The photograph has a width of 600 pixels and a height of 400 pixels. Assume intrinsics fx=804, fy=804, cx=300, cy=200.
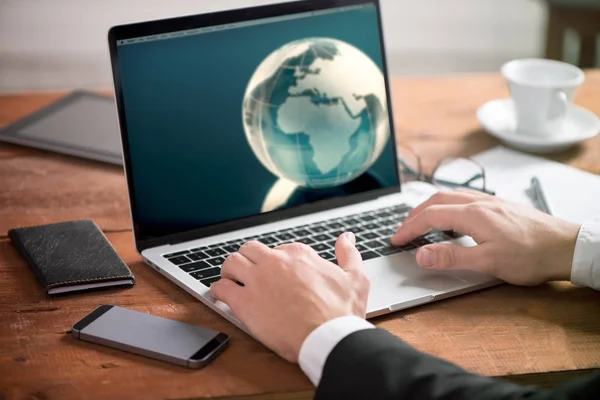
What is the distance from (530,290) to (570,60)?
2677mm

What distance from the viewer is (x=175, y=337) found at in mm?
936

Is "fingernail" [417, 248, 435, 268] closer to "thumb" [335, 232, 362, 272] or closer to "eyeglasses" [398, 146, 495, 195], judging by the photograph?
"thumb" [335, 232, 362, 272]

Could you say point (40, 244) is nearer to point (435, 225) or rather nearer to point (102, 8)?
point (435, 225)

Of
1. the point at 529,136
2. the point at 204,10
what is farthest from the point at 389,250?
the point at 204,10

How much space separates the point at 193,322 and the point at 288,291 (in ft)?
0.44

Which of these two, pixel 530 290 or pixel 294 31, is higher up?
pixel 294 31

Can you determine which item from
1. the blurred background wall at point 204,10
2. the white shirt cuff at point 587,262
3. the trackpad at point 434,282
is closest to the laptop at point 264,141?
the trackpad at point 434,282

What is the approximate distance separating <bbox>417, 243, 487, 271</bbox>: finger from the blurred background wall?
2686 millimetres

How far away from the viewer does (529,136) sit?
1.55 meters

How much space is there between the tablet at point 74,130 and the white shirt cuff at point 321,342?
0.69 meters

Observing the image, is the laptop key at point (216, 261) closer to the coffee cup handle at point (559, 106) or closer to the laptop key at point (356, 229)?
the laptop key at point (356, 229)

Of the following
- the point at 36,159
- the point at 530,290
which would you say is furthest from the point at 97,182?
the point at 530,290

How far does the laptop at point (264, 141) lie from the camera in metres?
1.13

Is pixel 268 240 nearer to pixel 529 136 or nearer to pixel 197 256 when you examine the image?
pixel 197 256
